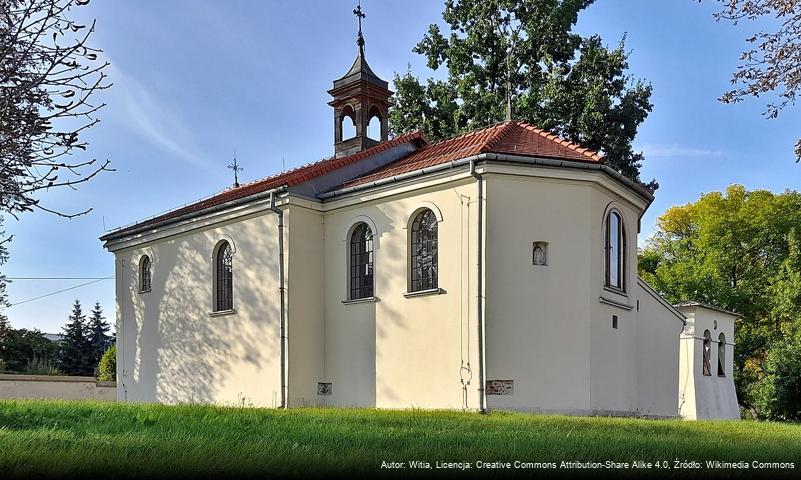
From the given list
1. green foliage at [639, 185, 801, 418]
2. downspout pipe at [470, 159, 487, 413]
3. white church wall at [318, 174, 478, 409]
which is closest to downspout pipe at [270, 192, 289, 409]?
white church wall at [318, 174, 478, 409]

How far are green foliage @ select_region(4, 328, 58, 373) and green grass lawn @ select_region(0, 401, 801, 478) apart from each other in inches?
1184

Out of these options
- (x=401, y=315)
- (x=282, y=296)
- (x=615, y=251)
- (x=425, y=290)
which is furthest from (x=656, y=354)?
(x=282, y=296)

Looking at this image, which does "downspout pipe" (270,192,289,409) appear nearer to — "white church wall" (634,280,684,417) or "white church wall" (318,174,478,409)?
"white church wall" (318,174,478,409)

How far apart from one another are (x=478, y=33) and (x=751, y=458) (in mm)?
23293

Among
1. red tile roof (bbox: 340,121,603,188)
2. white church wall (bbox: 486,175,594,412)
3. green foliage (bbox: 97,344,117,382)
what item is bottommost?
green foliage (bbox: 97,344,117,382)

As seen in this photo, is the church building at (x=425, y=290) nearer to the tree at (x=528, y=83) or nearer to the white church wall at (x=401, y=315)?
the white church wall at (x=401, y=315)

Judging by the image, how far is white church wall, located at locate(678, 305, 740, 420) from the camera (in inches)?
898

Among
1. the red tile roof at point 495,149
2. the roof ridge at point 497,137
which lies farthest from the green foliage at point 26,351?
the roof ridge at point 497,137

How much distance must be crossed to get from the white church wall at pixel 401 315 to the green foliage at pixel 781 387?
15254mm

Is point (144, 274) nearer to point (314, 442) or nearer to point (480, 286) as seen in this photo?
point (480, 286)

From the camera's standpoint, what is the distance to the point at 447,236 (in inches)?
628

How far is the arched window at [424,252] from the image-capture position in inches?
645

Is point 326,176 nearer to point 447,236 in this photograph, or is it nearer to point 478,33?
point 447,236

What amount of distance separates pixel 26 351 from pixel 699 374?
112ft
